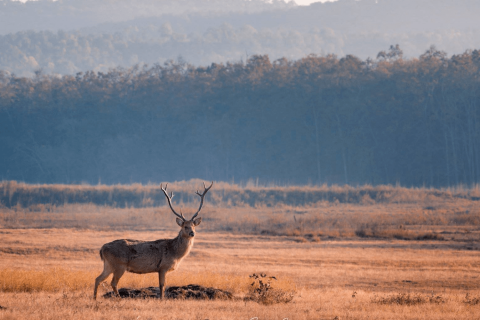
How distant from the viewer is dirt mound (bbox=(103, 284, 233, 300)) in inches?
563

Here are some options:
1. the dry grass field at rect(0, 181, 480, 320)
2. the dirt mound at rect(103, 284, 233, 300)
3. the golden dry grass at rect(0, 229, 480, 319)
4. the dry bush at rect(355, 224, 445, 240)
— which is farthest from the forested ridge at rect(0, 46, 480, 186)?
the dirt mound at rect(103, 284, 233, 300)

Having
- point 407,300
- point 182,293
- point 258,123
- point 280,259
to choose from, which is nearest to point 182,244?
point 182,293

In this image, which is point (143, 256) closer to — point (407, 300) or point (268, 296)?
point (268, 296)

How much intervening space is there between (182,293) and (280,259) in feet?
35.6

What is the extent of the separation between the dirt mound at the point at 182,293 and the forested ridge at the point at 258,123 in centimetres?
4796

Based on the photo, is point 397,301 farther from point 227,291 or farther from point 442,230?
point 442,230

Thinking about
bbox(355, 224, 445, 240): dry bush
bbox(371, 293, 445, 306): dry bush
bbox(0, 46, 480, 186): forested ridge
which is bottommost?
bbox(371, 293, 445, 306): dry bush

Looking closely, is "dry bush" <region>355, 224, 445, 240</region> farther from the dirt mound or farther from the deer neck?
the deer neck

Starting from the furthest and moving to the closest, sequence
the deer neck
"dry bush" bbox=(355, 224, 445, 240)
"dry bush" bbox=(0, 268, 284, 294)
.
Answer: "dry bush" bbox=(355, 224, 445, 240), "dry bush" bbox=(0, 268, 284, 294), the deer neck

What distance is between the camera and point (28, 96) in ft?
254

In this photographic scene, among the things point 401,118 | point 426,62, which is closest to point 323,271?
point 401,118

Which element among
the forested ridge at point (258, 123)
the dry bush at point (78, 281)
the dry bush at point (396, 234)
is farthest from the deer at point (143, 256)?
the forested ridge at point (258, 123)

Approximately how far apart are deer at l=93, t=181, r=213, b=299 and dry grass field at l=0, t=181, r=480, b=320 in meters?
0.60

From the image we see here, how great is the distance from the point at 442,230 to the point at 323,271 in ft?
50.8
